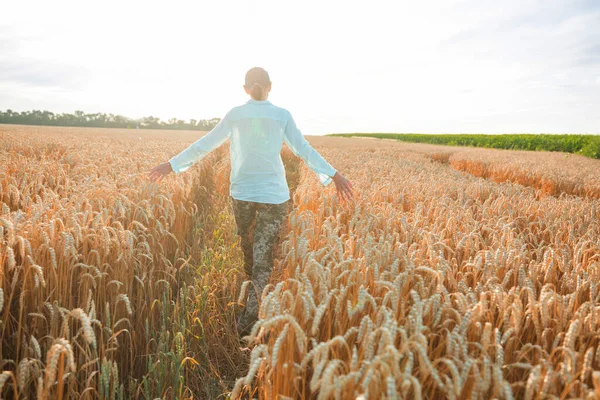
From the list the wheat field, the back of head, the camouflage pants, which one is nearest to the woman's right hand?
the wheat field

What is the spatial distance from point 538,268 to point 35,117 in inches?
3147

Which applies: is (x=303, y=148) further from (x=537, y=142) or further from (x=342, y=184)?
(x=537, y=142)

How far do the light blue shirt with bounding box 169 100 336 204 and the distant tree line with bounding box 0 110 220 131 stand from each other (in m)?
66.0

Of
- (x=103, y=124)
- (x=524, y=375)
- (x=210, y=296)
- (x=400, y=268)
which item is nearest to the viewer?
(x=524, y=375)

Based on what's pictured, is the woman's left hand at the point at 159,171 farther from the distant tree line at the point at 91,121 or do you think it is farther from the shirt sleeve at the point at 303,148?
the distant tree line at the point at 91,121

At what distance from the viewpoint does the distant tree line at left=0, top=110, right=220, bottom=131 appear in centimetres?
6456

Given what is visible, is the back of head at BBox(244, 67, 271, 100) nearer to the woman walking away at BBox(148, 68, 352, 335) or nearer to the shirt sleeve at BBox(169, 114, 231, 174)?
the woman walking away at BBox(148, 68, 352, 335)

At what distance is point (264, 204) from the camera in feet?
10.9

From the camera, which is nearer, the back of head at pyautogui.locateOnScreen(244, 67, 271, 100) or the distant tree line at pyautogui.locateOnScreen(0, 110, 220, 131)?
the back of head at pyautogui.locateOnScreen(244, 67, 271, 100)

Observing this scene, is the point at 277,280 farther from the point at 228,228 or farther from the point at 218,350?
the point at 228,228

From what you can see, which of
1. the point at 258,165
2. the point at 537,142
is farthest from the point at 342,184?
the point at 537,142

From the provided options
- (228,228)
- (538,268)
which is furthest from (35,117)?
(538,268)

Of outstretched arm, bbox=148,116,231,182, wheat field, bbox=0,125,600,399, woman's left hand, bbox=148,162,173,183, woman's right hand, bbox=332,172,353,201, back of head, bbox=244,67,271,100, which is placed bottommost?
wheat field, bbox=0,125,600,399

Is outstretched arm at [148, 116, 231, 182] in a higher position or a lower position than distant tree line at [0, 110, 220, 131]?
lower
